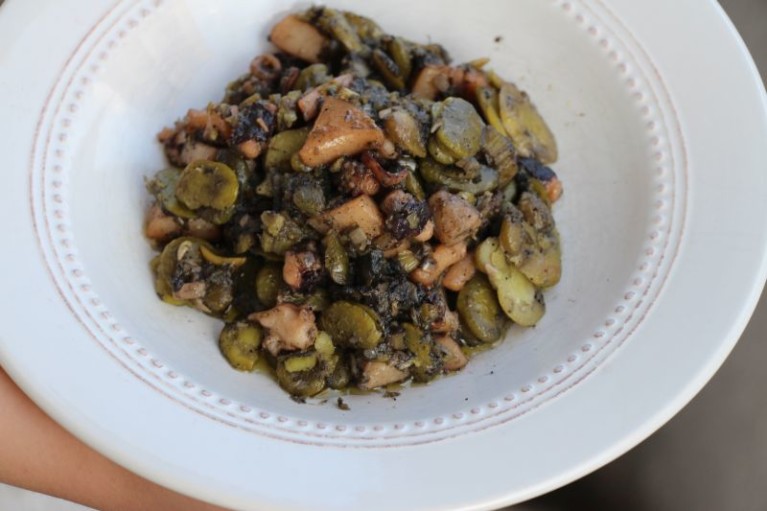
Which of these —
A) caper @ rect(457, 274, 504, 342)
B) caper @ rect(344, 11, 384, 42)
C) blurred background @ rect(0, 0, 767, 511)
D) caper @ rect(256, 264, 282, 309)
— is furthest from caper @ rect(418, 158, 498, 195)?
blurred background @ rect(0, 0, 767, 511)

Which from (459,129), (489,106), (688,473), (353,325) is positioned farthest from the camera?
(688,473)

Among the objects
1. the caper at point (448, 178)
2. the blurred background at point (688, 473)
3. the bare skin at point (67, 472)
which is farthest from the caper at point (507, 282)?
the blurred background at point (688, 473)

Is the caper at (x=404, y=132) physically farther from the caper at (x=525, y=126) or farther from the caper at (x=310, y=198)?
the caper at (x=525, y=126)

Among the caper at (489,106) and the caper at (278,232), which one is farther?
the caper at (489,106)

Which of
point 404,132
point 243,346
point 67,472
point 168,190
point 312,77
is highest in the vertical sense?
point 404,132

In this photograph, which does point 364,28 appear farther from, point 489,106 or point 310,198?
point 310,198

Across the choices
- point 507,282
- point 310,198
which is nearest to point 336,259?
point 310,198
